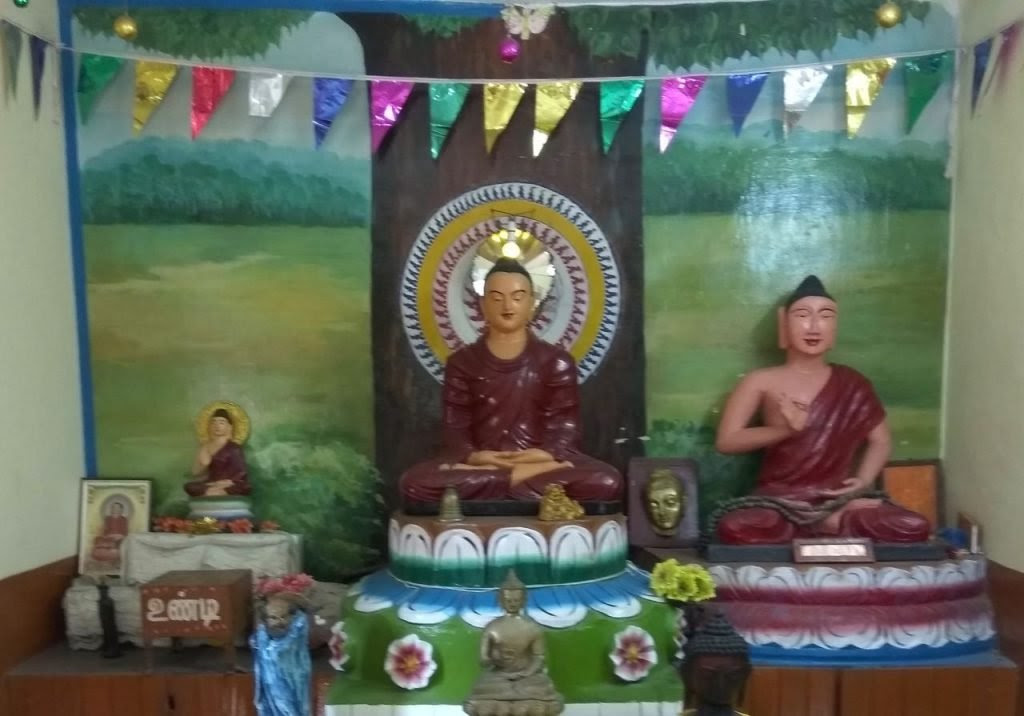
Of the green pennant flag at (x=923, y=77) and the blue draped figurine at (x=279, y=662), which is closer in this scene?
the blue draped figurine at (x=279, y=662)

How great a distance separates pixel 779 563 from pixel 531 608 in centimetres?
90

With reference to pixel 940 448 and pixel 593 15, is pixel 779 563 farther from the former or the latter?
pixel 593 15

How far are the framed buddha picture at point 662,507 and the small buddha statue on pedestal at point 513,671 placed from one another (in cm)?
111

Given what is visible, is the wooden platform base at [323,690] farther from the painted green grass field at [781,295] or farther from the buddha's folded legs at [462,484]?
the painted green grass field at [781,295]

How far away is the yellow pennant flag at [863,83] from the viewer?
145 inches

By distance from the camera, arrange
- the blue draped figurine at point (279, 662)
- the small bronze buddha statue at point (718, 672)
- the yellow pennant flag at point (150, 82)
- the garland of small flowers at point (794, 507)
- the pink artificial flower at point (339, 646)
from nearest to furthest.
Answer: the small bronze buddha statue at point (718, 672) → the blue draped figurine at point (279, 662) → the pink artificial flower at point (339, 646) → the garland of small flowers at point (794, 507) → the yellow pennant flag at point (150, 82)

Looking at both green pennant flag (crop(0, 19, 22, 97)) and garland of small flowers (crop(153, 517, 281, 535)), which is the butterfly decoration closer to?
green pennant flag (crop(0, 19, 22, 97))

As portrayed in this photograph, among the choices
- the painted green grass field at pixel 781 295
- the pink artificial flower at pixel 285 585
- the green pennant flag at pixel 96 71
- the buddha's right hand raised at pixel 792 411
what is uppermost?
the green pennant flag at pixel 96 71

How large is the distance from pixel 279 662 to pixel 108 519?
1253 millimetres

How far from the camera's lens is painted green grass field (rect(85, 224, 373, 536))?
3.85m

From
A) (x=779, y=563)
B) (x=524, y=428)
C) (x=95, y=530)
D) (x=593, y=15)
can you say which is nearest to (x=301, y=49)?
(x=593, y=15)

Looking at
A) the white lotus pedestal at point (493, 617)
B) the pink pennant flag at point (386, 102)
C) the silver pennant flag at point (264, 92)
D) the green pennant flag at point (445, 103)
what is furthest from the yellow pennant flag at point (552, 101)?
the white lotus pedestal at point (493, 617)

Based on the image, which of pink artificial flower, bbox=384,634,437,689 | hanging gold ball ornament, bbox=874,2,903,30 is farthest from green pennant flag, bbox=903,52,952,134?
pink artificial flower, bbox=384,634,437,689

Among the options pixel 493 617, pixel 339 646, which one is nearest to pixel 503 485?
pixel 493 617
